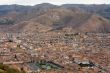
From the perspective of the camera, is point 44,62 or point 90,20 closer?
point 44,62

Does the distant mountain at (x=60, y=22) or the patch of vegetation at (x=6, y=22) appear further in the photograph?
the patch of vegetation at (x=6, y=22)

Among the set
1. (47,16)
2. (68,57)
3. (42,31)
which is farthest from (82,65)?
(47,16)

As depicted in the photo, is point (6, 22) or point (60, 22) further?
point (6, 22)

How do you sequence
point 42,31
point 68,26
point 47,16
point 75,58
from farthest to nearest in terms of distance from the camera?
Result: point 47,16
point 68,26
point 42,31
point 75,58

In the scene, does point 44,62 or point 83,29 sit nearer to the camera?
point 44,62

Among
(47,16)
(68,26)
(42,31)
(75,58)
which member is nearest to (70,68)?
(75,58)

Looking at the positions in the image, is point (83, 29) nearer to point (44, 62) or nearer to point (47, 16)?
point (47, 16)

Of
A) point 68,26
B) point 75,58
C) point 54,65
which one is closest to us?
point 54,65

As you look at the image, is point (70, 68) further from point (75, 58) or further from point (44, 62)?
point (75, 58)

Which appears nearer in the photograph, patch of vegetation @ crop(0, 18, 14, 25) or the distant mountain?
the distant mountain
